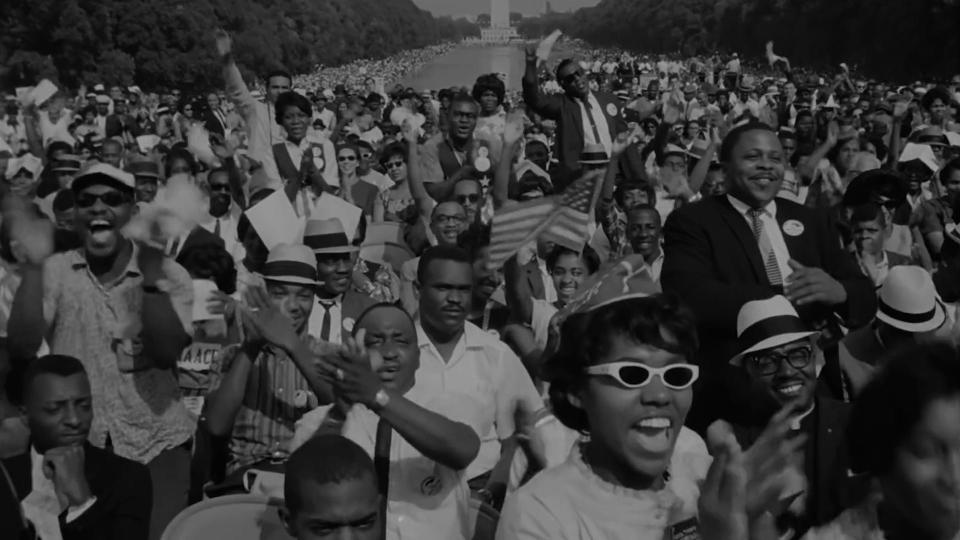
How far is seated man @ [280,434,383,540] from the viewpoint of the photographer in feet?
12.5

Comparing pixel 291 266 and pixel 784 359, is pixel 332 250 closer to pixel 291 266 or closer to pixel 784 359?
pixel 291 266

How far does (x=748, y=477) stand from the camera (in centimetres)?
299

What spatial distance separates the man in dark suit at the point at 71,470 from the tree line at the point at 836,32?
3933 cm

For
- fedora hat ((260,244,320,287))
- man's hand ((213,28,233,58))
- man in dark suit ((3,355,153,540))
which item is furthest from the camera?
man's hand ((213,28,233,58))

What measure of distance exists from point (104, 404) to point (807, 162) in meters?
6.63

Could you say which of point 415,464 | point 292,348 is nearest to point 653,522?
point 415,464

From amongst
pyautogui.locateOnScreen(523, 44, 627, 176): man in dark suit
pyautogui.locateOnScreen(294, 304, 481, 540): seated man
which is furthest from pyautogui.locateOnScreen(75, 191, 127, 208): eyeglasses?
pyautogui.locateOnScreen(523, 44, 627, 176): man in dark suit

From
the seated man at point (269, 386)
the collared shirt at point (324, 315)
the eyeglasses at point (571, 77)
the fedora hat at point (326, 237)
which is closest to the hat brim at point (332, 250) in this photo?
the fedora hat at point (326, 237)

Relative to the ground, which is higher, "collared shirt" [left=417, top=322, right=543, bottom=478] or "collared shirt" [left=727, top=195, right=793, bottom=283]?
"collared shirt" [left=727, top=195, right=793, bottom=283]

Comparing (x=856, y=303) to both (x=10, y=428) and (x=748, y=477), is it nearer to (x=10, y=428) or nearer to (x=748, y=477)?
(x=748, y=477)

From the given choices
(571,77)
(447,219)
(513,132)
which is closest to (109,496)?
(447,219)

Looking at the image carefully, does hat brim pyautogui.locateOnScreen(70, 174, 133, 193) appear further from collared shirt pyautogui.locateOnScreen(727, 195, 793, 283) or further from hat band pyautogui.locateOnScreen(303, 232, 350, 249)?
collared shirt pyautogui.locateOnScreen(727, 195, 793, 283)

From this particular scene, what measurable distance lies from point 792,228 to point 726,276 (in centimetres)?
32

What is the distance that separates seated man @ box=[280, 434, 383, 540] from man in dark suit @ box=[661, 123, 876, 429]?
4.96 ft
